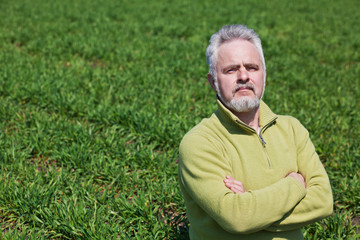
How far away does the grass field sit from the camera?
3682 mm

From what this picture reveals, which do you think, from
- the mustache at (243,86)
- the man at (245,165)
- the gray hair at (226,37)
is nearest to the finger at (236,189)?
the man at (245,165)

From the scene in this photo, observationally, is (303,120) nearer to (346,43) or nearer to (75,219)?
(75,219)

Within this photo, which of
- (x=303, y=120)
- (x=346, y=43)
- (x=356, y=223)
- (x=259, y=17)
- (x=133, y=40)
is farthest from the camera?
(x=259, y=17)

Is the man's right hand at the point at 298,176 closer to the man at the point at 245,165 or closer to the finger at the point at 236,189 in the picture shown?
the man at the point at 245,165

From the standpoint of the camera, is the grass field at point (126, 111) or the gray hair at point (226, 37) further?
the grass field at point (126, 111)

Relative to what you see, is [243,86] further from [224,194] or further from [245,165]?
[224,194]

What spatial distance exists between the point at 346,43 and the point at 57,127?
29.3 ft

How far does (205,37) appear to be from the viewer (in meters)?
10.8

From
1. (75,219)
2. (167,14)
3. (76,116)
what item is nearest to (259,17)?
(167,14)

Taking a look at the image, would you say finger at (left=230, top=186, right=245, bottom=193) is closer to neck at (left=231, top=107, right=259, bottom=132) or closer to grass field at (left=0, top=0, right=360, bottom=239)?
neck at (left=231, top=107, right=259, bottom=132)

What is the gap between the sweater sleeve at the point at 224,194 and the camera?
78.8 inches

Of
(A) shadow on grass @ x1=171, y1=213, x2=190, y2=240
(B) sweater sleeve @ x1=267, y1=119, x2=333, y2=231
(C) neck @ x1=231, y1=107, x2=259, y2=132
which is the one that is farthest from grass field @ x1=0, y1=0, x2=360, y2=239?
(C) neck @ x1=231, y1=107, x2=259, y2=132

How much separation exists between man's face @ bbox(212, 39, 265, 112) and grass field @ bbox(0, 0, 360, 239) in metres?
1.67

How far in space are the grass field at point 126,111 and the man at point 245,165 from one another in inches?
51.5
